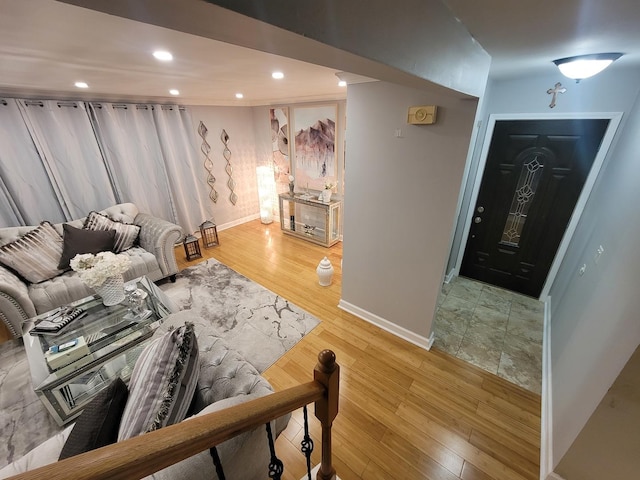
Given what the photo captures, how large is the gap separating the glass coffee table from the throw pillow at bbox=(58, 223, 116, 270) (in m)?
0.86

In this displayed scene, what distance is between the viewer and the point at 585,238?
2.19 metres

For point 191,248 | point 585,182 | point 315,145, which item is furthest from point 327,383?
point 315,145

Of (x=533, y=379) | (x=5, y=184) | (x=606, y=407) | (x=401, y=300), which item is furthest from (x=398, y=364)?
(x=5, y=184)

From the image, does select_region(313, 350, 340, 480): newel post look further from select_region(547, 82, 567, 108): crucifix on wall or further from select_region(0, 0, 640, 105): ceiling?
select_region(547, 82, 567, 108): crucifix on wall

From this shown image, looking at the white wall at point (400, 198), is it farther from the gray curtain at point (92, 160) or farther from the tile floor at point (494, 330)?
the gray curtain at point (92, 160)

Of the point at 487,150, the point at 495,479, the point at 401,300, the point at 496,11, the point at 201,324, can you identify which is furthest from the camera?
the point at 487,150

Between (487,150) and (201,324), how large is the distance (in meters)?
3.20

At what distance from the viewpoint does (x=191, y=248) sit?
3889 mm

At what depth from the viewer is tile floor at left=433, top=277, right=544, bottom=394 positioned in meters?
2.14

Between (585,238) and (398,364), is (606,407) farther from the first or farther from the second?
(585,238)

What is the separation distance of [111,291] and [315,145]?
330 centimetres

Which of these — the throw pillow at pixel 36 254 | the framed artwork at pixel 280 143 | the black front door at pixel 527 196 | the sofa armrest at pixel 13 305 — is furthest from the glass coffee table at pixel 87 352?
the black front door at pixel 527 196

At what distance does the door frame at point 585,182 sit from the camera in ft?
7.22

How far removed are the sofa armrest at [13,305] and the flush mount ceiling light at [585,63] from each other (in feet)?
14.3
